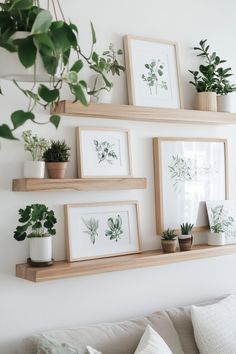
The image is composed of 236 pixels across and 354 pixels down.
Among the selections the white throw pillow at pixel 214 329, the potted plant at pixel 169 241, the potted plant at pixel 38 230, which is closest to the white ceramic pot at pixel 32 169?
the potted plant at pixel 38 230

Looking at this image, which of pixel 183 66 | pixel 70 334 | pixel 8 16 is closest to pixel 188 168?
pixel 183 66

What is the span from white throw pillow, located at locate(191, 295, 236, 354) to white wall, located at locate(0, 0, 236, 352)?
30 centimetres

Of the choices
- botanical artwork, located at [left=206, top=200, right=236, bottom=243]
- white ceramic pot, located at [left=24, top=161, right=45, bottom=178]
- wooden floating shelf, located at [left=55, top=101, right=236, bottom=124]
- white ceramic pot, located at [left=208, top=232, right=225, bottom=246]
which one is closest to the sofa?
white ceramic pot, located at [left=208, top=232, right=225, bottom=246]

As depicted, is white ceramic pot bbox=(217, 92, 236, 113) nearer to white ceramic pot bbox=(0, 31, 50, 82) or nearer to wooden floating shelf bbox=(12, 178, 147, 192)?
wooden floating shelf bbox=(12, 178, 147, 192)

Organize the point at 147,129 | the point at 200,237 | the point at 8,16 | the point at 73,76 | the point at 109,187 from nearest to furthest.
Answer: the point at 8,16 → the point at 73,76 → the point at 109,187 → the point at 147,129 → the point at 200,237

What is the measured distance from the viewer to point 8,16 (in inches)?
47.0

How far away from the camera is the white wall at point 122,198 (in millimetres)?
2412

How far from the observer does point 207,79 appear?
9.96ft

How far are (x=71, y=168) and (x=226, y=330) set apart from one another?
1077mm

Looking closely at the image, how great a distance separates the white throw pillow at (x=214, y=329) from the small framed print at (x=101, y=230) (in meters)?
0.44

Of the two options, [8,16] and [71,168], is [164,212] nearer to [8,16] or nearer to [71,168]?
[71,168]

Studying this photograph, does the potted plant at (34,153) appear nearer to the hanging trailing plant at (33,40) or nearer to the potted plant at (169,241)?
the potted plant at (169,241)

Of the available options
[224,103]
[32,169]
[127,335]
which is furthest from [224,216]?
[32,169]

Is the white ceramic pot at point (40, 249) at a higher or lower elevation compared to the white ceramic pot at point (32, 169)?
lower
